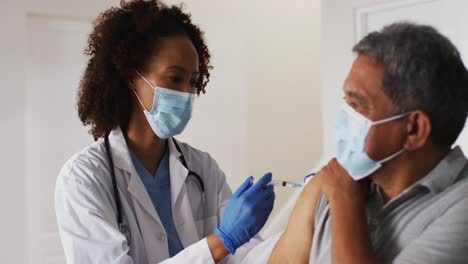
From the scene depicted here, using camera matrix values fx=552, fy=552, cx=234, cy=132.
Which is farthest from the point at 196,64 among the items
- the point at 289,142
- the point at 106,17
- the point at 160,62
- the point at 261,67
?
the point at 289,142

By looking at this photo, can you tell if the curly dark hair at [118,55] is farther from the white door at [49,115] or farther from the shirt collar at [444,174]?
the white door at [49,115]

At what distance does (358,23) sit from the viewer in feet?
9.05

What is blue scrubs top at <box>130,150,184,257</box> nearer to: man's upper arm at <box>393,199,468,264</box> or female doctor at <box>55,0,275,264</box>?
female doctor at <box>55,0,275,264</box>

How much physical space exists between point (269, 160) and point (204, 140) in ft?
2.11

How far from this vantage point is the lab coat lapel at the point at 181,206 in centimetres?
178

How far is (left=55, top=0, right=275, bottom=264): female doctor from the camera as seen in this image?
1.56m

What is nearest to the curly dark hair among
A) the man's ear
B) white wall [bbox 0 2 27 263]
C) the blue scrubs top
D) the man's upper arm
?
the blue scrubs top

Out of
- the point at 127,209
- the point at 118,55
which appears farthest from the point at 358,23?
the point at 127,209

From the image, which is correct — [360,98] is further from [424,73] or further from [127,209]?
[127,209]

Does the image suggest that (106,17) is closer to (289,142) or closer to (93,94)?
(93,94)

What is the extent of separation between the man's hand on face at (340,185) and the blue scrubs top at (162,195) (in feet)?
2.18

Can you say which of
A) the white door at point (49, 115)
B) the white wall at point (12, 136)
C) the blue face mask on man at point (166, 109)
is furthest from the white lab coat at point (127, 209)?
the white door at point (49, 115)

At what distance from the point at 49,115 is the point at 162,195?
1722 mm

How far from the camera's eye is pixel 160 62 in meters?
1.73
